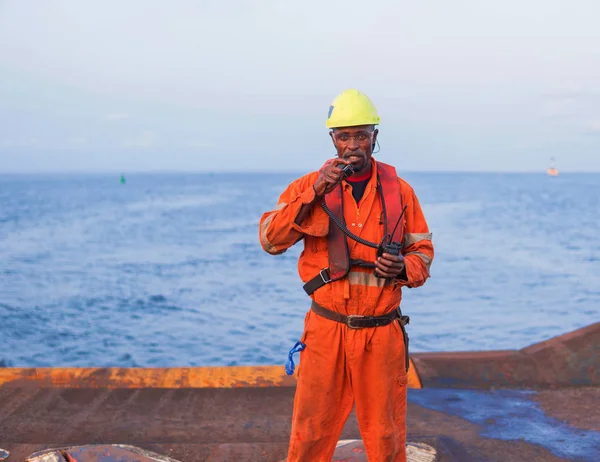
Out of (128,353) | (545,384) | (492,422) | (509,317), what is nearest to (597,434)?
(492,422)

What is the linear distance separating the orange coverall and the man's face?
136 mm

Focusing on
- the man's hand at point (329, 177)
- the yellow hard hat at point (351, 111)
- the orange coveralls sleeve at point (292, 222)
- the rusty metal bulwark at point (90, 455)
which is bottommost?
the rusty metal bulwark at point (90, 455)

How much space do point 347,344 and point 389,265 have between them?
0.44 m

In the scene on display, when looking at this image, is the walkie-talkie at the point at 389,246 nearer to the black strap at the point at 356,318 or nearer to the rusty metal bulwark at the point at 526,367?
the black strap at the point at 356,318

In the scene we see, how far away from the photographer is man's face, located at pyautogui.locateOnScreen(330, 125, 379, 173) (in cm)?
311

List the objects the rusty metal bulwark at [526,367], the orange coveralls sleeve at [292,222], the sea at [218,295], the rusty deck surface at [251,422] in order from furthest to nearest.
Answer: the sea at [218,295]
the rusty metal bulwark at [526,367]
the rusty deck surface at [251,422]
the orange coveralls sleeve at [292,222]

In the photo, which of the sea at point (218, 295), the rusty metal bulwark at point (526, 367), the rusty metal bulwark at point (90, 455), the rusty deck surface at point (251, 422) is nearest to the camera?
the rusty metal bulwark at point (90, 455)

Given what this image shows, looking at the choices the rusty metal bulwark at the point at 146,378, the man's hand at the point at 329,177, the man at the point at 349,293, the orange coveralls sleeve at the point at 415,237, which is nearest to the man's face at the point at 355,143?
the man at the point at 349,293

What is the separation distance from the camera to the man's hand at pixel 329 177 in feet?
9.57

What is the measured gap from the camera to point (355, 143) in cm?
312

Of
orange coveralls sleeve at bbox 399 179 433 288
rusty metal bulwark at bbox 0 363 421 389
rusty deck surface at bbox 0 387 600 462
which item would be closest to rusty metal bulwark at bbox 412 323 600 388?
rusty deck surface at bbox 0 387 600 462

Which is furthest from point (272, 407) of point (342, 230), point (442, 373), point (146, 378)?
point (342, 230)

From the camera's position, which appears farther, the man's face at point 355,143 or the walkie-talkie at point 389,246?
the man's face at point 355,143

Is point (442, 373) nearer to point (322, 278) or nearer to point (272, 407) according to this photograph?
point (272, 407)
